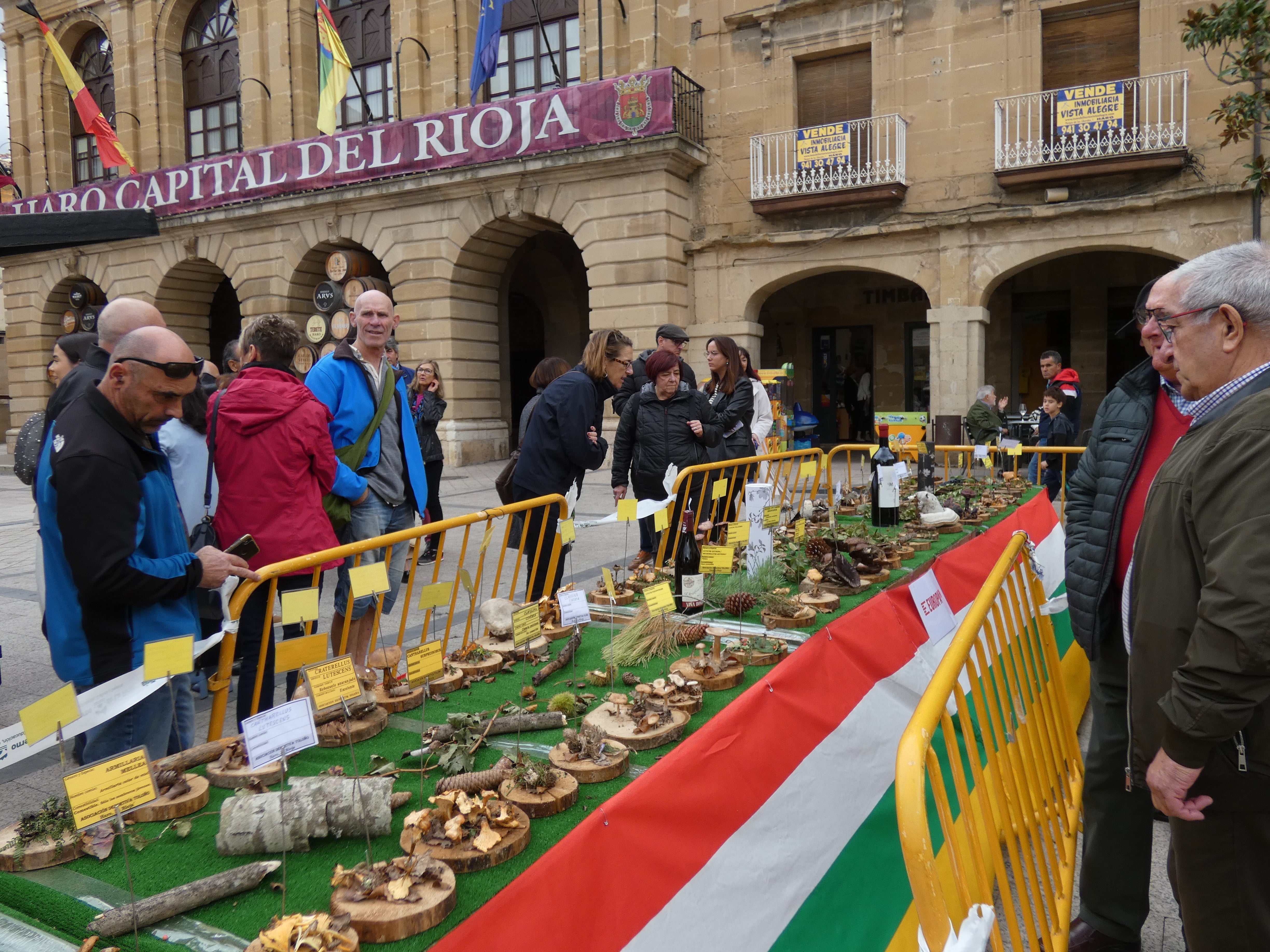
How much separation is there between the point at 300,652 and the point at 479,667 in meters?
0.81

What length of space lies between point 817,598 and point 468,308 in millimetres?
14468

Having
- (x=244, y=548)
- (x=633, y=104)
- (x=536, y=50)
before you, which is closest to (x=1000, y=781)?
(x=244, y=548)

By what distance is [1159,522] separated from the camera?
1.90 m

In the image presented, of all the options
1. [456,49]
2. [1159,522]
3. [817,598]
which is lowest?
[817,598]

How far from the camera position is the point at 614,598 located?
3.59m

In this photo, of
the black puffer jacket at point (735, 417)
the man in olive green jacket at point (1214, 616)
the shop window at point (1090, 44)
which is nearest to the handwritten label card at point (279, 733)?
the man in olive green jacket at point (1214, 616)

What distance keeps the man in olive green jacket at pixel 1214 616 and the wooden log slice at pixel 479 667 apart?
6.05 ft

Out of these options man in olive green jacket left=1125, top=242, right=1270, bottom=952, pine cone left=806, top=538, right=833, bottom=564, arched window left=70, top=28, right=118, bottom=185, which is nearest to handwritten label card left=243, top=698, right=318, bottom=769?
man in olive green jacket left=1125, top=242, right=1270, bottom=952

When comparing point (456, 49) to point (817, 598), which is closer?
point (817, 598)

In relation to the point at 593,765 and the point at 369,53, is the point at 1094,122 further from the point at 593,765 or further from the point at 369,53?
the point at 369,53

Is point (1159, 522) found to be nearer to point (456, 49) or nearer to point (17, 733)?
point (17, 733)

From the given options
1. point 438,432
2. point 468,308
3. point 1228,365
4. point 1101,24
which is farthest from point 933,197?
point 1228,365

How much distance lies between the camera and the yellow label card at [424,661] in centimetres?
233

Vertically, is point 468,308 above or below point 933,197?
below
